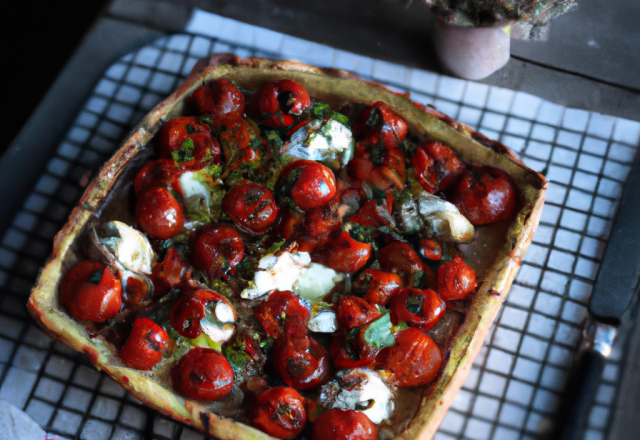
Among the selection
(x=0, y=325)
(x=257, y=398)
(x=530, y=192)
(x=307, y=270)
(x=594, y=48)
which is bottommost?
(x=0, y=325)

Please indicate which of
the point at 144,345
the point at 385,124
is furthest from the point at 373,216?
the point at 144,345

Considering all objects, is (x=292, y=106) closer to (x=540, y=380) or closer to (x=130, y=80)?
(x=130, y=80)

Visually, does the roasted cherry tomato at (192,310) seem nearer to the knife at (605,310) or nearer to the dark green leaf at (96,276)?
the dark green leaf at (96,276)

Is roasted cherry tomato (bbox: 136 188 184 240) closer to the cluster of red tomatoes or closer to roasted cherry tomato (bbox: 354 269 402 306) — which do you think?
the cluster of red tomatoes

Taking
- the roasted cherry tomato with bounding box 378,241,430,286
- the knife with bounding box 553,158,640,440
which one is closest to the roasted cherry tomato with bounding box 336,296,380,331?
the roasted cherry tomato with bounding box 378,241,430,286

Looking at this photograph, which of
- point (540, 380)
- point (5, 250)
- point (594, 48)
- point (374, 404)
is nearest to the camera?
point (374, 404)

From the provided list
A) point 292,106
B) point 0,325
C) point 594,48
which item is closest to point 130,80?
point 292,106
